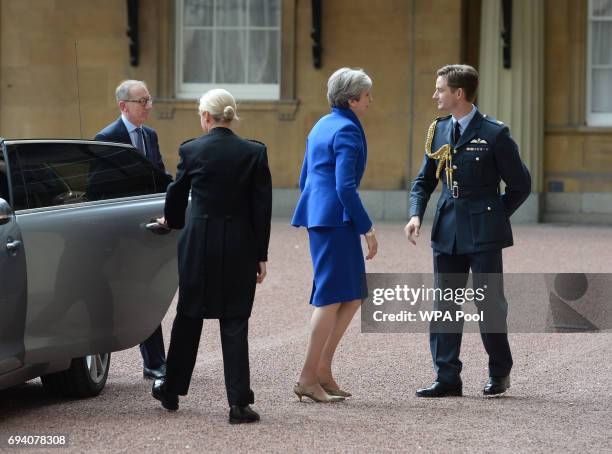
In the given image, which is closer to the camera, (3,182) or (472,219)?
(3,182)

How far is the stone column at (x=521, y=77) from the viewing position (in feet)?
61.1

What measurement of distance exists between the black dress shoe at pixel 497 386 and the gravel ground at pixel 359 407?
6 cm

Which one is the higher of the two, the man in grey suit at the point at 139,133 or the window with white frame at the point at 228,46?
the window with white frame at the point at 228,46

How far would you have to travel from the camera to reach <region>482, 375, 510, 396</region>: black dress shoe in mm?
7148

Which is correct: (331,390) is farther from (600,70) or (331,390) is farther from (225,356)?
(600,70)

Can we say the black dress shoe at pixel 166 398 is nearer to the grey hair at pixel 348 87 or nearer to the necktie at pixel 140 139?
the grey hair at pixel 348 87

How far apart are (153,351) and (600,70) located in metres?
12.5

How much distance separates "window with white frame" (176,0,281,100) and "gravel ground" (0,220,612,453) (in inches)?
370

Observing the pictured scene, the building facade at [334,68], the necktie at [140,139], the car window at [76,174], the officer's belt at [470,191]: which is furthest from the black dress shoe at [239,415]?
the building facade at [334,68]

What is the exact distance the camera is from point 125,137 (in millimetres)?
7980

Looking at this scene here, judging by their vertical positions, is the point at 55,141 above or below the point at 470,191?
above

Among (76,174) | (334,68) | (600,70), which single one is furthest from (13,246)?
(600,70)

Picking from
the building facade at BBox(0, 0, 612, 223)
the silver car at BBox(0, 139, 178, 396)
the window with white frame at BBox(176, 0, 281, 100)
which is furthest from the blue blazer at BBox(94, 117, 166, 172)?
the window with white frame at BBox(176, 0, 281, 100)

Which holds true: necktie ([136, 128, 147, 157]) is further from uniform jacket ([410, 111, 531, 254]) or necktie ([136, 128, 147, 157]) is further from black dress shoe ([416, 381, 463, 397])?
black dress shoe ([416, 381, 463, 397])
